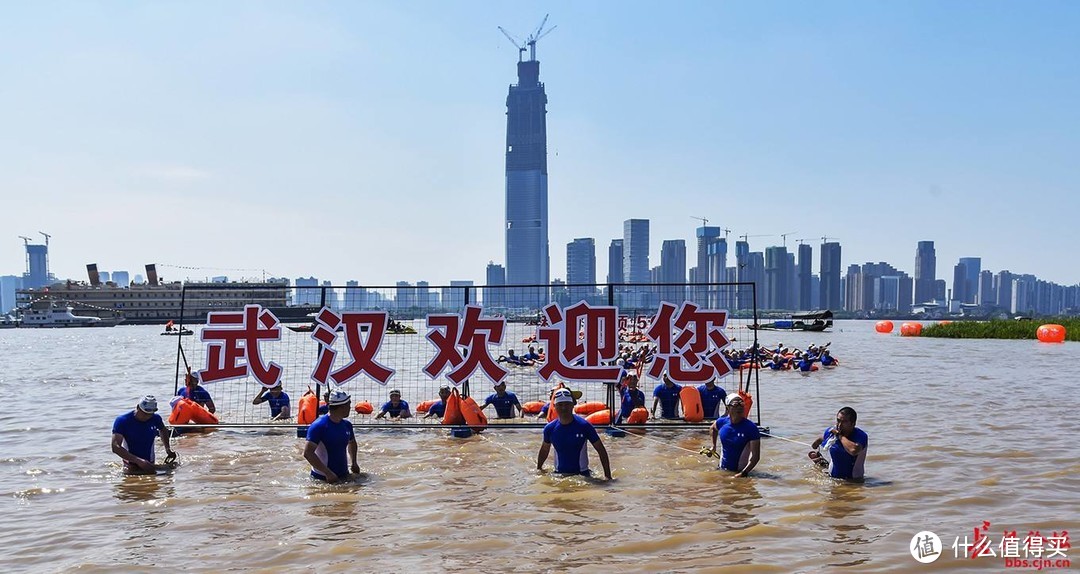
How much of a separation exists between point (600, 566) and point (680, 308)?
319 inches

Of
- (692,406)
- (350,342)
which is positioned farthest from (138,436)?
(692,406)

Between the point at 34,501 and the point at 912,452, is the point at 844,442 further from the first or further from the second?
the point at 34,501

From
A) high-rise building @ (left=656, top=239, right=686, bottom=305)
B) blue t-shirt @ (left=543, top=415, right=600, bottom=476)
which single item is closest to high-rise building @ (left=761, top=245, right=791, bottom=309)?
high-rise building @ (left=656, top=239, right=686, bottom=305)

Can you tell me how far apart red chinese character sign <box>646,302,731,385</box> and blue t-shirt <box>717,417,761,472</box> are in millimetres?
3406

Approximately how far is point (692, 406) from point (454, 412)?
4992 millimetres

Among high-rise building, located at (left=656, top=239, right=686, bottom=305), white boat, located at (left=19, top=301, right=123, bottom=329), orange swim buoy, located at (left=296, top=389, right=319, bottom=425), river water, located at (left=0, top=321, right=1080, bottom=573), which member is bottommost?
white boat, located at (left=19, top=301, right=123, bottom=329)

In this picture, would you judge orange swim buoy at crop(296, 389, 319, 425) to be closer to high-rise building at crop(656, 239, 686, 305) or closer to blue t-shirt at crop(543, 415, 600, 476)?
blue t-shirt at crop(543, 415, 600, 476)

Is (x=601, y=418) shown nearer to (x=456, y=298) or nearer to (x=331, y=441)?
(x=456, y=298)

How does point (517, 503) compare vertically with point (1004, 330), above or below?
below

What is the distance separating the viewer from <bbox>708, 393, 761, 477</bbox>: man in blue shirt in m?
11.0

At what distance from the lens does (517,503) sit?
10180 millimetres

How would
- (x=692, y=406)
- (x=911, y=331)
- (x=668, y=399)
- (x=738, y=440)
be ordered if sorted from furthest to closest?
(x=911, y=331)
(x=668, y=399)
(x=692, y=406)
(x=738, y=440)

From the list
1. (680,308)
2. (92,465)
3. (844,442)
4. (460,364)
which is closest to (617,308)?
(680,308)

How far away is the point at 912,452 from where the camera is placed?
13773 mm
